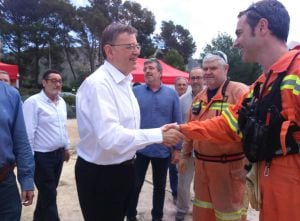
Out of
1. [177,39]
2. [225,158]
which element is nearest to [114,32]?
[225,158]

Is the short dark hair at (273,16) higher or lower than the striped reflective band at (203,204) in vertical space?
higher

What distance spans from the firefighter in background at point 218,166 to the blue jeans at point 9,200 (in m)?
1.74

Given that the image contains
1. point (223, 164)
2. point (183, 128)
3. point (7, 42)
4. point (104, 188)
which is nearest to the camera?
point (104, 188)

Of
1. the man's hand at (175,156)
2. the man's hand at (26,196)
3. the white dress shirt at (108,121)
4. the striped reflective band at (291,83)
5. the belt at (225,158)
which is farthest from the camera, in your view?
the man's hand at (175,156)


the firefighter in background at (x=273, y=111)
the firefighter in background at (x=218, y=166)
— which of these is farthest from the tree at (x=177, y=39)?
the firefighter in background at (x=273, y=111)

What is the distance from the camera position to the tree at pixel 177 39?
53500 mm

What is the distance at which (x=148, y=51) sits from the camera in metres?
45.2

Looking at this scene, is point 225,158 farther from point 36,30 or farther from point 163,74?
point 36,30

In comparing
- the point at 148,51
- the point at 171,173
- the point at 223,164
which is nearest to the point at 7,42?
the point at 148,51

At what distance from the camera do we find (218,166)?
354 cm

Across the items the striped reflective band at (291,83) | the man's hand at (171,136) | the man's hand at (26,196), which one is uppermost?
the striped reflective band at (291,83)

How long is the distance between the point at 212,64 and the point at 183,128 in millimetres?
1282

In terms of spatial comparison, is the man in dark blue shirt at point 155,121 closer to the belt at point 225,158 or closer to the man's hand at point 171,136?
the belt at point 225,158

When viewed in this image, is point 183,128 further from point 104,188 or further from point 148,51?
point 148,51
